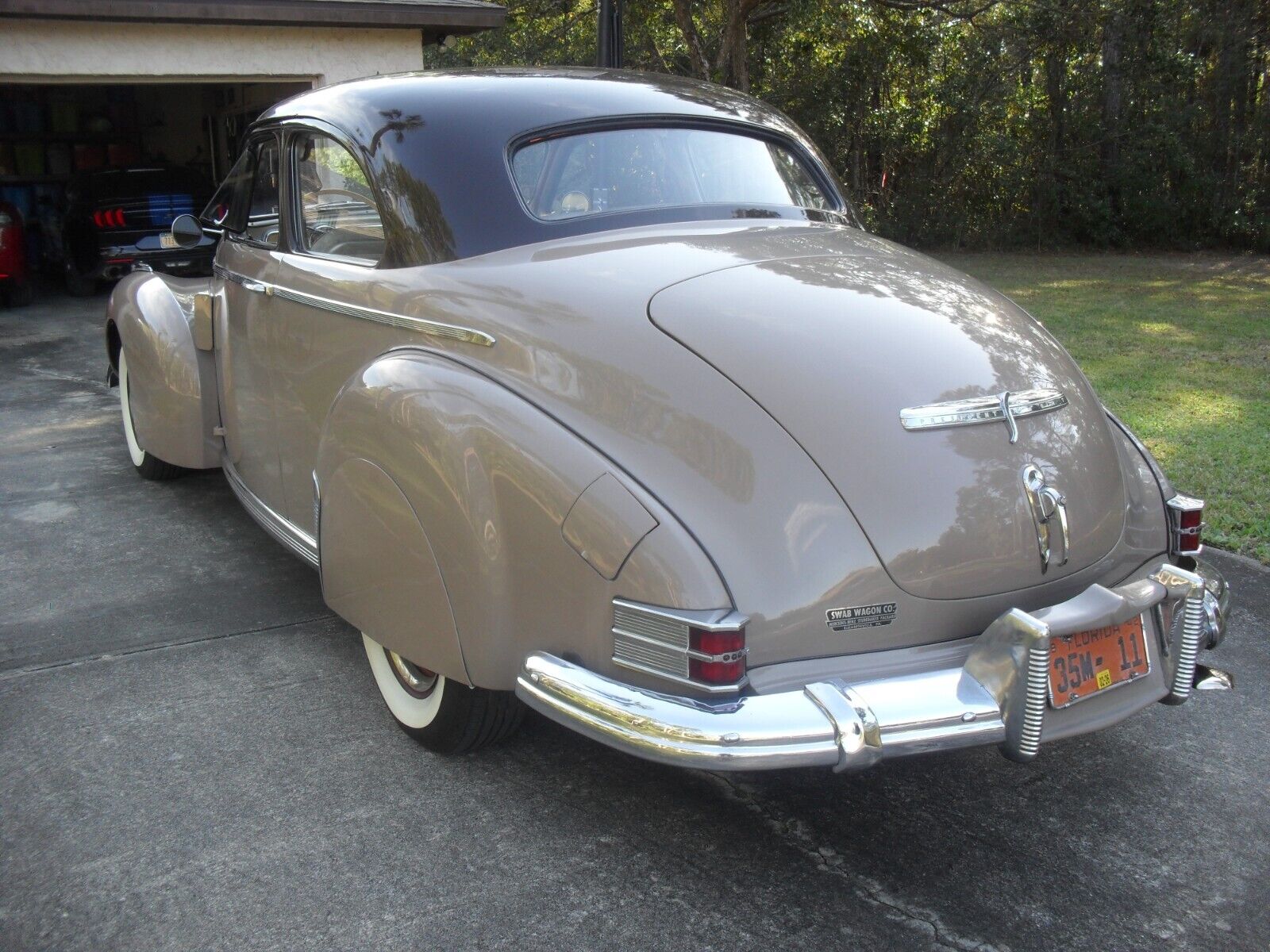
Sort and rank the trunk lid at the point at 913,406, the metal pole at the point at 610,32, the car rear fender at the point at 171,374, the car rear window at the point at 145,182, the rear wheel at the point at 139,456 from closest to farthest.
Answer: the trunk lid at the point at 913,406
the car rear fender at the point at 171,374
the rear wheel at the point at 139,456
the metal pole at the point at 610,32
the car rear window at the point at 145,182

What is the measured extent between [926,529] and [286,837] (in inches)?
63.3

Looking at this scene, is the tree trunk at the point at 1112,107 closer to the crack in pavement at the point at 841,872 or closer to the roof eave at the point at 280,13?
the roof eave at the point at 280,13

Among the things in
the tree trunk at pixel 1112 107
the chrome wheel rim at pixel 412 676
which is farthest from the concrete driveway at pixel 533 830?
the tree trunk at pixel 1112 107

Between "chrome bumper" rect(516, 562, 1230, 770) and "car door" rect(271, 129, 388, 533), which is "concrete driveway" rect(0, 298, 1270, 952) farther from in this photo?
"car door" rect(271, 129, 388, 533)

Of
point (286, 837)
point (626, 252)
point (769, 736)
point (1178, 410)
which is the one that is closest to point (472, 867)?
point (286, 837)

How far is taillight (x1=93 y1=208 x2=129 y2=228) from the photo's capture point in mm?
11414

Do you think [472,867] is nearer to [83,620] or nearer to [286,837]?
[286,837]

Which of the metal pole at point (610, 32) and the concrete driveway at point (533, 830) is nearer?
the concrete driveway at point (533, 830)

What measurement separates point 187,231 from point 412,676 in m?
2.45

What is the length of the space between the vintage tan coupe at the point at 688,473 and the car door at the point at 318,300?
0.7 inches

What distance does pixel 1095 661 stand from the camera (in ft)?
7.55

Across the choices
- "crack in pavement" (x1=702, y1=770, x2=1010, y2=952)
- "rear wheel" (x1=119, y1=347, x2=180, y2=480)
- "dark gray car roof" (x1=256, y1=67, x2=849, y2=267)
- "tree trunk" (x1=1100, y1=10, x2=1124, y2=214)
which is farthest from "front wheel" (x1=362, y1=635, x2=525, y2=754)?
"tree trunk" (x1=1100, y1=10, x2=1124, y2=214)

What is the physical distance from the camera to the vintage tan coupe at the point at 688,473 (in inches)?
85.8

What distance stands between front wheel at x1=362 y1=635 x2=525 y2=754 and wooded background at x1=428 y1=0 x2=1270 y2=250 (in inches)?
505
